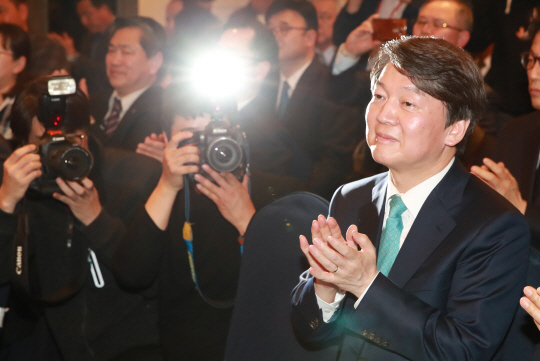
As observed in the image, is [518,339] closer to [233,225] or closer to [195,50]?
[233,225]

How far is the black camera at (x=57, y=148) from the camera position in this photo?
211 cm

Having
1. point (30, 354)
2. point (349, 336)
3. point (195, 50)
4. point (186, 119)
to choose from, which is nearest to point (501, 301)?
point (349, 336)

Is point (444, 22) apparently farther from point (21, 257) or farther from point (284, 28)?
point (21, 257)

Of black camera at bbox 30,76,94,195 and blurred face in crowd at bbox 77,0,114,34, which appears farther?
blurred face in crowd at bbox 77,0,114,34

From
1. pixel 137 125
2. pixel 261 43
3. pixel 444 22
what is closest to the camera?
pixel 444 22

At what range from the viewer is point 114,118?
138 inches

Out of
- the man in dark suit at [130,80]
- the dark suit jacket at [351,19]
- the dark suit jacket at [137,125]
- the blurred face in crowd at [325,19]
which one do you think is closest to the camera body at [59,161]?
the dark suit jacket at [137,125]

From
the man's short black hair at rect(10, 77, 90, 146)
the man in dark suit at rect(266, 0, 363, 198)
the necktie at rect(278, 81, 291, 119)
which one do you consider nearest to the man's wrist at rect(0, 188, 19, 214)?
the man's short black hair at rect(10, 77, 90, 146)

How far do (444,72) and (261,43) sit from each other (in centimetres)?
185

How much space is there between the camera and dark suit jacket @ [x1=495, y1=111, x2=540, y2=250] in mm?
2205

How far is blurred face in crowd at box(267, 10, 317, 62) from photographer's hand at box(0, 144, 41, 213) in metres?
1.78

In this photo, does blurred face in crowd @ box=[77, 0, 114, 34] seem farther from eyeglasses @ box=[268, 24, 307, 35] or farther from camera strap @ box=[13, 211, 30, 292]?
camera strap @ box=[13, 211, 30, 292]

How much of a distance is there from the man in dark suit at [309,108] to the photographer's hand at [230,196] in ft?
2.10

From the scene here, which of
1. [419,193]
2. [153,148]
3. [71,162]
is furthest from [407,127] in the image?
[153,148]
